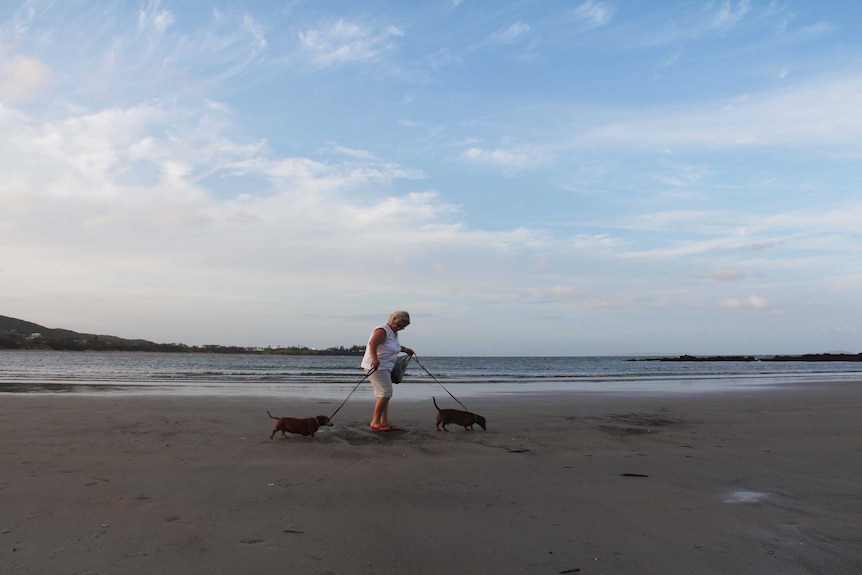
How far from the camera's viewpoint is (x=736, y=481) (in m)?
5.32

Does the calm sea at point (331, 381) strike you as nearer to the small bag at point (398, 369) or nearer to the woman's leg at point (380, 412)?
the small bag at point (398, 369)

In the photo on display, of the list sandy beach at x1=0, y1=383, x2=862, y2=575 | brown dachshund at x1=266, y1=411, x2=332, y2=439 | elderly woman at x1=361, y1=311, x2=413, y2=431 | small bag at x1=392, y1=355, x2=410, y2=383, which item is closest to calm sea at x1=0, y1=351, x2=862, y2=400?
small bag at x1=392, y1=355, x2=410, y2=383

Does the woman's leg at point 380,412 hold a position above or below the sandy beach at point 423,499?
above

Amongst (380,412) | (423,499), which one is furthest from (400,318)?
(423,499)

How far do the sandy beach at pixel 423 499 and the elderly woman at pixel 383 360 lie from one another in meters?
0.37

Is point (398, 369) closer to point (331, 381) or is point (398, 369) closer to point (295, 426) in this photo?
point (295, 426)

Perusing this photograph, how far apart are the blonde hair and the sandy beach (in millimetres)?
1522

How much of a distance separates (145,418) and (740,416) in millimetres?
10018

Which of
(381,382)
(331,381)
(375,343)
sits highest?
(375,343)

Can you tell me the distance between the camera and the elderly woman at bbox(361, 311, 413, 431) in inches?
320

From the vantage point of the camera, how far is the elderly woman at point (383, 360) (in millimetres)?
8125

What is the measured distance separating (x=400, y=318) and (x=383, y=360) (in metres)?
0.63

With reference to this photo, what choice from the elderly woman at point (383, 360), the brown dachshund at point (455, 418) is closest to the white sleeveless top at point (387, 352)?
the elderly woman at point (383, 360)

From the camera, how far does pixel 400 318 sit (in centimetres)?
829
